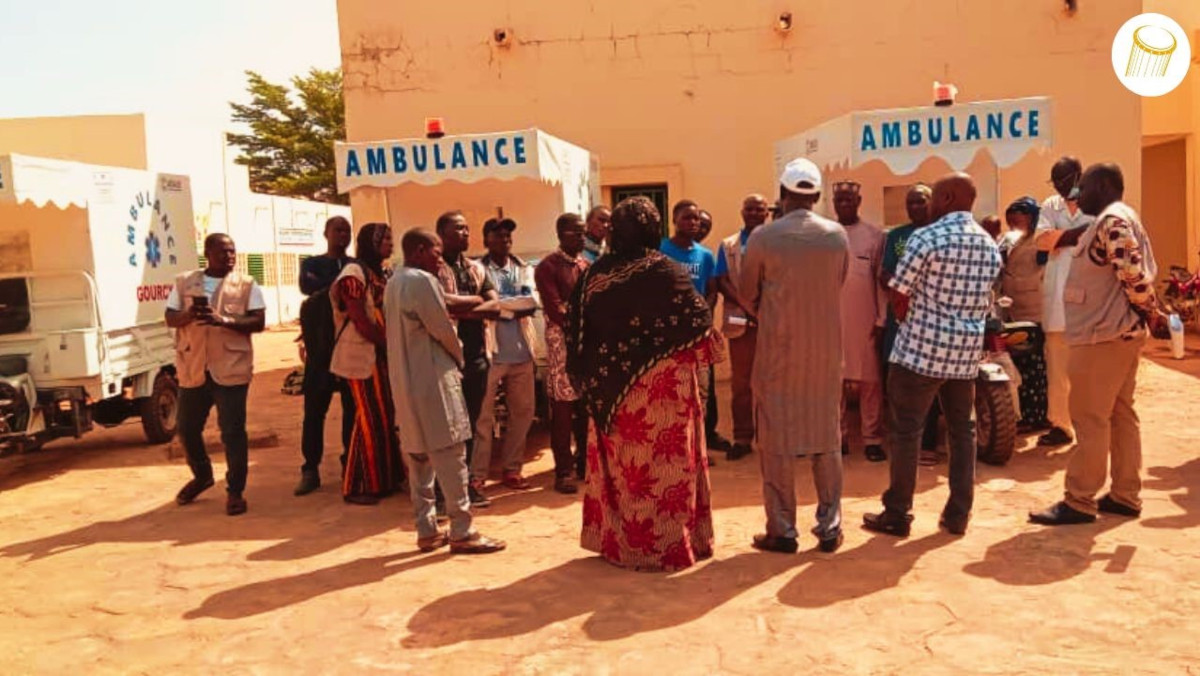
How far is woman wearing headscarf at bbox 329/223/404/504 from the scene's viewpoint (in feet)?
18.6

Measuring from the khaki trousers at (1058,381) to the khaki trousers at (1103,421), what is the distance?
6.15 feet

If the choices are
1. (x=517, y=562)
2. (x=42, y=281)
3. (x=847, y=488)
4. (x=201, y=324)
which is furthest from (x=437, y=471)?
(x=42, y=281)

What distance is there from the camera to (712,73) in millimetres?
10750

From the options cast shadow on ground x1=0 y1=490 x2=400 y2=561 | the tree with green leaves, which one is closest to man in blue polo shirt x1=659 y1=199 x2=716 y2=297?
cast shadow on ground x1=0 y1=490 x2=400 y2=561

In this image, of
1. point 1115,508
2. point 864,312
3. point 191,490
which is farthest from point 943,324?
point 191,490

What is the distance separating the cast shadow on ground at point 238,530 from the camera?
5.32 meters

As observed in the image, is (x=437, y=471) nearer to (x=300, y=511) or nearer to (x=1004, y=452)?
(x=300, y=511)

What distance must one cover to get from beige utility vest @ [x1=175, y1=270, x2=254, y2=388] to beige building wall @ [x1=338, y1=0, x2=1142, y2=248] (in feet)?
16.4

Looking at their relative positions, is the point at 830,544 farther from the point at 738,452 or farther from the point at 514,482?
the point at 514,482

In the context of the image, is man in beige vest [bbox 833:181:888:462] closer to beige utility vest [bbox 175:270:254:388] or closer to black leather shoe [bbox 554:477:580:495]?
black leather shoe [bbox 554:477:580:495]

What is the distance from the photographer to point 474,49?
1103 cm

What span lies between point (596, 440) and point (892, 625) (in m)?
1.52

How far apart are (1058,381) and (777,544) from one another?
130 inches

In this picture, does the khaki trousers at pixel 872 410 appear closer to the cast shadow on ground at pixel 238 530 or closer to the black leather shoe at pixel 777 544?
the black leather shoe at pixel 777 544
